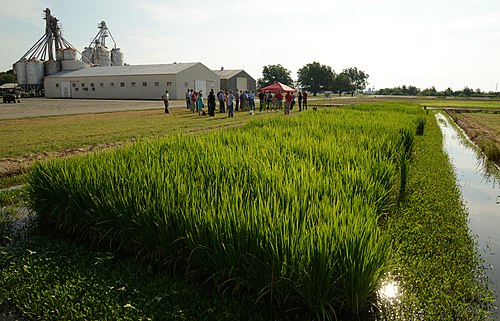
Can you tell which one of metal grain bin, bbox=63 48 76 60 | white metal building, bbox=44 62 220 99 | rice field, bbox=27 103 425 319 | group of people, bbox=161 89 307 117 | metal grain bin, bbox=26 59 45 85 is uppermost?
metal grain bin, bbox=63 48 76 60

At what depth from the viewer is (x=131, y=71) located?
152 ft

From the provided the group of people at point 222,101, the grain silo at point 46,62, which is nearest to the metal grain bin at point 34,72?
the grain silo at point 46,62

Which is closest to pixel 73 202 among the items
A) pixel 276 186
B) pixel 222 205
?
pixel 222 205

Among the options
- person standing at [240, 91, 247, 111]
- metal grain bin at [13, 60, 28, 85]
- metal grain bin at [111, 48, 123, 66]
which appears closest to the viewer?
person standing at [240, 91, 247, 111]

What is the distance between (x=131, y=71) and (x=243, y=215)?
47337 mm

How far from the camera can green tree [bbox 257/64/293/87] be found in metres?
85.4

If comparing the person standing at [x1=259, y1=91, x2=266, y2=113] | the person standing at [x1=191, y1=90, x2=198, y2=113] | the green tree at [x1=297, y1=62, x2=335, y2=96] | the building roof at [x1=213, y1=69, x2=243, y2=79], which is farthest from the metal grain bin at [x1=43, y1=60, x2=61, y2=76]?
the green tree at [x1=297, y1=62, x2=335, y2=96]

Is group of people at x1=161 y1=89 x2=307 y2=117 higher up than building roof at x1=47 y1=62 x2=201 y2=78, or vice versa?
building roof at x1=47 y1=62 x2=201 y2=78

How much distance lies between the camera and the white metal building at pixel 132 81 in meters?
42.2

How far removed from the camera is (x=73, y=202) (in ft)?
15.0

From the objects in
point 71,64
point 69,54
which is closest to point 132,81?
point 71,64

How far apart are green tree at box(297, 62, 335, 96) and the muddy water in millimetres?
81455

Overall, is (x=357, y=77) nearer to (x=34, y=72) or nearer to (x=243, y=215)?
(x=34, y=72)

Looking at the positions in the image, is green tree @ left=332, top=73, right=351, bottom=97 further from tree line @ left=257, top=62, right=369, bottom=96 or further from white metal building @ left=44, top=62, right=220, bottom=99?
white metal building @ left=44, top=62, right=220, bottom=99
